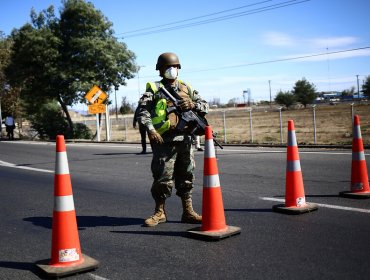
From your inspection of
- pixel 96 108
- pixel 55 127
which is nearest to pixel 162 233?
pixel 96 108

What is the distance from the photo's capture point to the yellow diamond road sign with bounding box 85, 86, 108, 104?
2433 centimetres

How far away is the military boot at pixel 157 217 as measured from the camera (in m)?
5.11

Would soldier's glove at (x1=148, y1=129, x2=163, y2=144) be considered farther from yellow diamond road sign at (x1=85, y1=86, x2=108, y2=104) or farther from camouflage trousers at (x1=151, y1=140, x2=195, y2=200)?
yellow diamond road sign at (x1=85, y1=86, x2=108, y2=104)


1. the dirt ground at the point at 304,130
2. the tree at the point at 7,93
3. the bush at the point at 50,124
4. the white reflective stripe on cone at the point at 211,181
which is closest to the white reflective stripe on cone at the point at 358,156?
the white reflective stripe on cone at the point at 211,181

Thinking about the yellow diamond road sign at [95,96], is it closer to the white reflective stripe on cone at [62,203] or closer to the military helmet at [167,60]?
the military helmet at [167,60]

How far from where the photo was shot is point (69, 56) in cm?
2747

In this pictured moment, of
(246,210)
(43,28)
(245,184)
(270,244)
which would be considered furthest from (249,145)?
(43,28)

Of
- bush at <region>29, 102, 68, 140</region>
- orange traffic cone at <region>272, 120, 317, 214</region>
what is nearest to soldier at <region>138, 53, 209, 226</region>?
orange traffic cone at <region>272, 120, 317, 214</region>

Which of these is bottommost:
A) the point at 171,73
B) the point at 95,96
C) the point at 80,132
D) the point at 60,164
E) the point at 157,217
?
the point at 157,217

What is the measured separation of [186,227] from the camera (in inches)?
197

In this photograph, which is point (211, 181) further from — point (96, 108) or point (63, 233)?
point (96, 108)

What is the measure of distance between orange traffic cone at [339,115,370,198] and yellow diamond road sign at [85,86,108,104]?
19902mm

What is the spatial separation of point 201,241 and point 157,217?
2.95ft

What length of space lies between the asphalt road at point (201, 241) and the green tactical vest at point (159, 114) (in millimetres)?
1149
